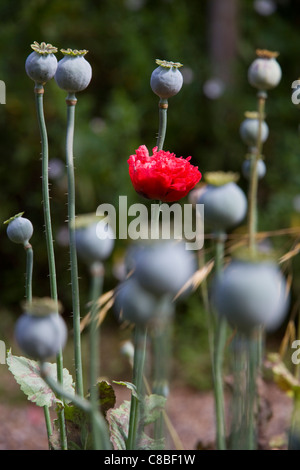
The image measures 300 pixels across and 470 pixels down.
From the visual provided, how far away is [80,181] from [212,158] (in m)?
0.62

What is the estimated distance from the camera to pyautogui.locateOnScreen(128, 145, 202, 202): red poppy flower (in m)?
0.78

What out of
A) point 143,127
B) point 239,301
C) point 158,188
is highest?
point 143,127

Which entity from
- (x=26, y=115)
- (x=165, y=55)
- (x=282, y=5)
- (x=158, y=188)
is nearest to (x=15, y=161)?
(x=26, y=115)

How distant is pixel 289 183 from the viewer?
8.35 ft

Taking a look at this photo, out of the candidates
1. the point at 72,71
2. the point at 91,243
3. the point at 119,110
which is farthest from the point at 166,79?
the point at 119,110

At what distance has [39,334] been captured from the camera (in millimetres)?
513

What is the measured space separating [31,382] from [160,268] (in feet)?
1.54

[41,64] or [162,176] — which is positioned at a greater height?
[41,64]

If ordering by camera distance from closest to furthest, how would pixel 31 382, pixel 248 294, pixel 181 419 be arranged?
pixel 248 294, pixel 31 382, pixel 181 419

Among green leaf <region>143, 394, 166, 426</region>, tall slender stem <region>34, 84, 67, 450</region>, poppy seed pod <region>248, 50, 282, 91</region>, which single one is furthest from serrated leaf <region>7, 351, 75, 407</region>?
poppy seed pod <region>248, 50, 282, 91</region>

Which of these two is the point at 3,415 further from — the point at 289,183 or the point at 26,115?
the point at 289,183

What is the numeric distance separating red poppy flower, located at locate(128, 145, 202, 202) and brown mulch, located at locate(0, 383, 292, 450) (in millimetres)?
1018

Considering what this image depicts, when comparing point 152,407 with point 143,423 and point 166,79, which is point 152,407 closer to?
point 143,423
